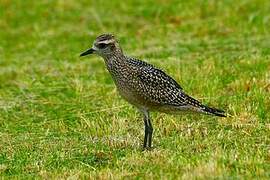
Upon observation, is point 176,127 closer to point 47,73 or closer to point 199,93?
point 199,93

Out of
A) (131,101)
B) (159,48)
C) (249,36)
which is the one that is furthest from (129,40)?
(131,101)

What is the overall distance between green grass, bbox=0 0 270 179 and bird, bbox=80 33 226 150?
376 mm

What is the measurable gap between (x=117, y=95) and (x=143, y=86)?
10.3 ft

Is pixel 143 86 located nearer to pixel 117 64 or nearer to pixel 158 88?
pixel 158 88

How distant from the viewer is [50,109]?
12422 millimetres

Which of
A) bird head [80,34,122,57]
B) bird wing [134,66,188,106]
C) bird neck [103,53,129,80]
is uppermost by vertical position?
bird head [80,34,122,57]

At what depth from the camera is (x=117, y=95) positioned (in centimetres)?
1273

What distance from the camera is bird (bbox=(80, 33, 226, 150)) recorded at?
9.62 meters

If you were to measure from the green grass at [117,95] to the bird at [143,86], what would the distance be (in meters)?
0.38

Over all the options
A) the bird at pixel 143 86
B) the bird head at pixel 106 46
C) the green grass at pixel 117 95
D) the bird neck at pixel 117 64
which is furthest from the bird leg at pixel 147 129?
the bird head at pixel 106 46

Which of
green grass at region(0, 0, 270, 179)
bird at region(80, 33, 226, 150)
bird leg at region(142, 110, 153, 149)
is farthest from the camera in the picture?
bird leg at region(142, 110, 153, 149)

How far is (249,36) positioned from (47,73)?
3.99m

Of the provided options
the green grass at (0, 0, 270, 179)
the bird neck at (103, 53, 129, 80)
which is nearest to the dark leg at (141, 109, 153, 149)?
the green grass at (0, 0, 270, 179)

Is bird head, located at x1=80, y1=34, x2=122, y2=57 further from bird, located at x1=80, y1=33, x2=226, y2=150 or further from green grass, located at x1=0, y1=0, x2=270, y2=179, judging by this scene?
green grass, located at x1=0, y1=0, x2=270, y2=179
